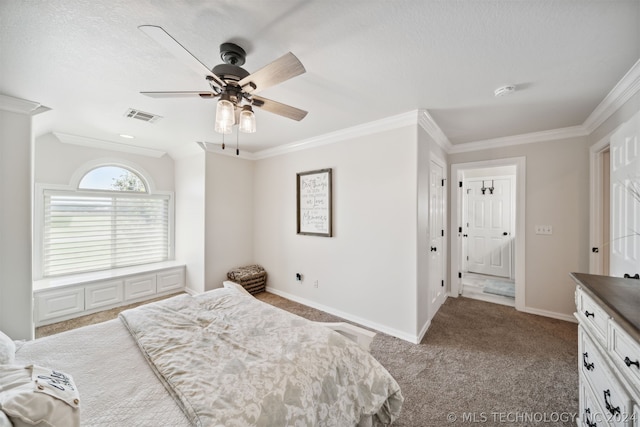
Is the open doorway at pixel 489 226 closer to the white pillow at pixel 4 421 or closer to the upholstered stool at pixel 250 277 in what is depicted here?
the upholstered stool at pixel 250 277

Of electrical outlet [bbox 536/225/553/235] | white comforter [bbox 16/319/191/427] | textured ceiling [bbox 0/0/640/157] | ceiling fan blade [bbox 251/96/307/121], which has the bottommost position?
white comforter [bbox 16/319/191/427]

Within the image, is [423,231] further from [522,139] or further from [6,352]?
[6,352]

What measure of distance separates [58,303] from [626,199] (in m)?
5.70

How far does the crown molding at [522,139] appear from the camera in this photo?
2852 mm

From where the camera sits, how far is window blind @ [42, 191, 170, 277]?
3.19 metres

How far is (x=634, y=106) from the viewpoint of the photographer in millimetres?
1833

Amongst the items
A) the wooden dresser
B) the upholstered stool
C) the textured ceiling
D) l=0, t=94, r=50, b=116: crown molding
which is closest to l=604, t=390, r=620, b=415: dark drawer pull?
the wooden dresser

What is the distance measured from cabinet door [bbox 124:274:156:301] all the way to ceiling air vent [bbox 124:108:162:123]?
226cm

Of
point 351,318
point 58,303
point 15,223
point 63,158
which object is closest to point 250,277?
point 351,318

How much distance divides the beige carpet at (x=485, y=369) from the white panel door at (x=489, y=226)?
2128mm

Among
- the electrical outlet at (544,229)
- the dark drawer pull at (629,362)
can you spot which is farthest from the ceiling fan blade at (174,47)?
the electrical outlet at (544,229)

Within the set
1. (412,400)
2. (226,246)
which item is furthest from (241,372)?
(226,246)

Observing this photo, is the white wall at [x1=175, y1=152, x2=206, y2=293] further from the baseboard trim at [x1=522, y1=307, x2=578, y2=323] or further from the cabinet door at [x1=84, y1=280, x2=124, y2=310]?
the baseboard trim at [x1=522, y1=307, x2=578, y2=323]

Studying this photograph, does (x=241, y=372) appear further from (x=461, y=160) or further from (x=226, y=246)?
(x=461, y=160)
